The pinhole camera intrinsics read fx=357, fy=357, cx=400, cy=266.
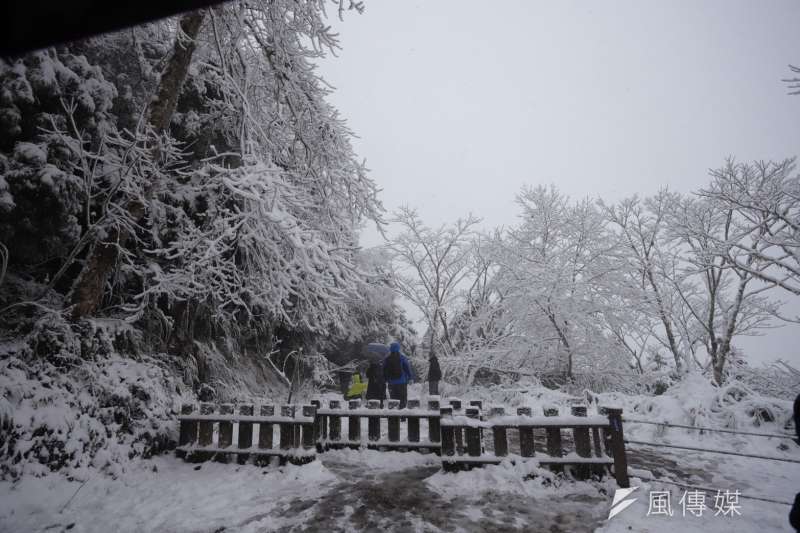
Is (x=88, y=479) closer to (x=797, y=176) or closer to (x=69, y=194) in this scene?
(x=69, y=194)

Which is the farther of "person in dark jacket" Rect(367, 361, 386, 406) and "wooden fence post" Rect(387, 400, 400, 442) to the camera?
"person in dark jacket" Rect(367, 361, 386, 406)

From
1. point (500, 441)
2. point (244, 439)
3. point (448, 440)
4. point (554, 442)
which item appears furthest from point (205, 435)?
point (554, 442)

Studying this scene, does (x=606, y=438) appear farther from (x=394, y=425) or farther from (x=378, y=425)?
(x=378, y=425)

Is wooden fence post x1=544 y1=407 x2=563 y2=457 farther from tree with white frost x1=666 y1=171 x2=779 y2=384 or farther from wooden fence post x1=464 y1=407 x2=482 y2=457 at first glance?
tree with white frost x1=666 y1=171 x2=779 y2=384

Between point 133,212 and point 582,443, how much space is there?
7024 millimetres

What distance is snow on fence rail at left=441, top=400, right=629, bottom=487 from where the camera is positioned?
170 inches

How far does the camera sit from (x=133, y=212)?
17.8 ft

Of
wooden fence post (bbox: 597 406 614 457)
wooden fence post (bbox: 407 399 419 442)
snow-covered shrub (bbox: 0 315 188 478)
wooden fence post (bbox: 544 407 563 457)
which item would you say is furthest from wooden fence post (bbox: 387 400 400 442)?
snow-covered shrub (bbox: 0 315 188 478)

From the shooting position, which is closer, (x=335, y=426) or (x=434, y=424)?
(x=434, y=424)

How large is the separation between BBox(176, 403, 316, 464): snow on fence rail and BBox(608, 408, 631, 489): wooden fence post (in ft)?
12.1

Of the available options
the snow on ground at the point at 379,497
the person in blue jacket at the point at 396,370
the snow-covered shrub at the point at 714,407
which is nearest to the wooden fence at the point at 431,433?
the snow on ground at the point at 379,497

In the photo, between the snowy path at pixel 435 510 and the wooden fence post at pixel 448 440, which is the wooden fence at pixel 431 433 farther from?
the snowy path at pixel 435 510

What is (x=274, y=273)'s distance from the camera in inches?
214

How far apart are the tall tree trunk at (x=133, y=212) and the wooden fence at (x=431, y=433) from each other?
210 cm
